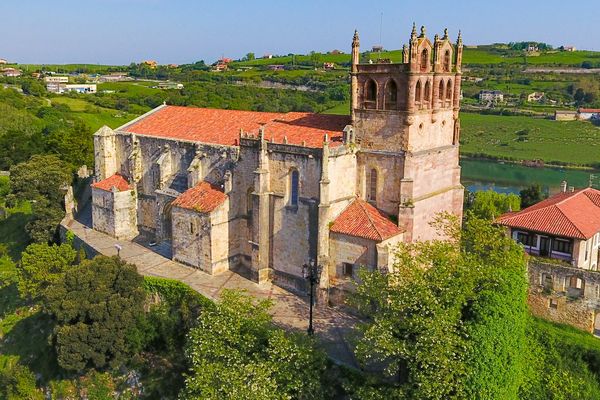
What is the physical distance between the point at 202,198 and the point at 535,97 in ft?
446

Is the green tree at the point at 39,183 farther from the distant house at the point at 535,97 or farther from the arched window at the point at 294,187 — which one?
the distant house at the point at 535,97

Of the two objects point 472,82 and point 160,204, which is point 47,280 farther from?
point 472,82

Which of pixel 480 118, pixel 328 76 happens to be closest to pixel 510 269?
pixel 480 118

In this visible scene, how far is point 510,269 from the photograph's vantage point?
27.6 metres

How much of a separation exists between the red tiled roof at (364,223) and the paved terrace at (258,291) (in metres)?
4.98

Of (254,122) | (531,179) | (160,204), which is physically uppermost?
(254,122)

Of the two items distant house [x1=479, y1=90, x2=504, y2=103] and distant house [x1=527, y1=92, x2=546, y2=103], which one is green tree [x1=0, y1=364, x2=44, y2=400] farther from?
distant house [x1=527, y1=92, x2=546, y2=103]

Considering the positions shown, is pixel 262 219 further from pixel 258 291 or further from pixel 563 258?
pixel 563 258

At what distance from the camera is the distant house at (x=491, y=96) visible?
150 m

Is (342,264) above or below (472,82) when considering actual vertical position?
below

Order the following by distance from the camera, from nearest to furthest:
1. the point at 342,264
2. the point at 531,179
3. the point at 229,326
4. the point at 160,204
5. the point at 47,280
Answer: the point at 229,326
the point at 342,264
the point at 47,280
the point at 160,204
the point at 531,179

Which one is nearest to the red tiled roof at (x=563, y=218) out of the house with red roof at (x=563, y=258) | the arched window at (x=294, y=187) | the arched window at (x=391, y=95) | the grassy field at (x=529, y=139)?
the house with red roof at (x=563, y=258)

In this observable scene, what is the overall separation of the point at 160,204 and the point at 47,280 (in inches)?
386

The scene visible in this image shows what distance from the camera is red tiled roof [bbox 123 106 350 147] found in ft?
118
